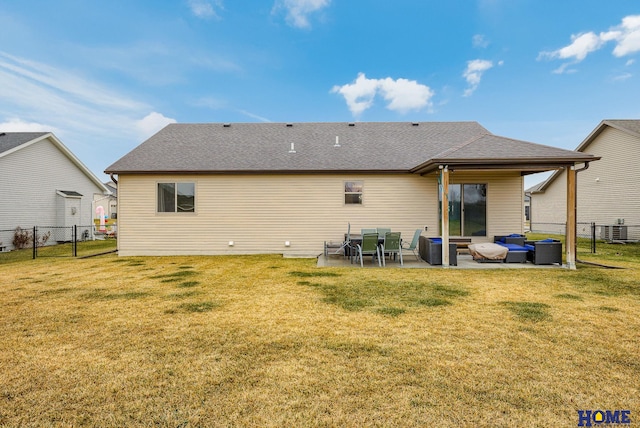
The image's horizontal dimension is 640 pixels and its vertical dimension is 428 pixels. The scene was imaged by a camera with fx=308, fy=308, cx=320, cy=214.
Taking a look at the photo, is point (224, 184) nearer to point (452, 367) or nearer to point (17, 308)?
point (17, 308)

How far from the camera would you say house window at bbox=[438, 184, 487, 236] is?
10.9 metres

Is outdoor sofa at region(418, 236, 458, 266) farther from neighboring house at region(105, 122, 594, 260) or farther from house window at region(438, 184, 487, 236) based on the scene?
house window at region(438, 184, 487, 236)

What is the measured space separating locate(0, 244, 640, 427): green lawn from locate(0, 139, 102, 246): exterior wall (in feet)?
40.5

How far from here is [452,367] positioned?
3.00 m

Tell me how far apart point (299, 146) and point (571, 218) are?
9.03 m

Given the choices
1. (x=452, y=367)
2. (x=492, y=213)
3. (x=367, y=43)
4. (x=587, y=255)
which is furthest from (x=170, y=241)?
(x=367, y=43)

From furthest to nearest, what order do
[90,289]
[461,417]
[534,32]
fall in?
1. [534,32]
2. [90,289]
3. [461,417]

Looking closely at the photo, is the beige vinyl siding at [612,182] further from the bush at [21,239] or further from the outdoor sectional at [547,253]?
the bush at [21,239]

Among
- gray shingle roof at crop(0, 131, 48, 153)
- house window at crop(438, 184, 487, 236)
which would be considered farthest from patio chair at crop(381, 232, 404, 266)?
gray shingle roof at crop(0, 131, 48, 153)

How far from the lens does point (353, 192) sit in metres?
11.0

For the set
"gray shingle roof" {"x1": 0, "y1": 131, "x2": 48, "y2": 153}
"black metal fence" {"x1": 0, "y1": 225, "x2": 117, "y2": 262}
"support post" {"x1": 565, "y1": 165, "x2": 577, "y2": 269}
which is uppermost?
"gray shingle roof" {"x1": 0, "y1": 131, "x2": 48, "y2": 153}

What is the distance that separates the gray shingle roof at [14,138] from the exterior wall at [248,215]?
9.30 meters

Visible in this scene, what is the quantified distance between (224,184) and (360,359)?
30.4 ft

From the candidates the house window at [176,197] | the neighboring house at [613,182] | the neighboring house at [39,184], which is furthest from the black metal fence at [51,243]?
the neighboring house at [613,182]
